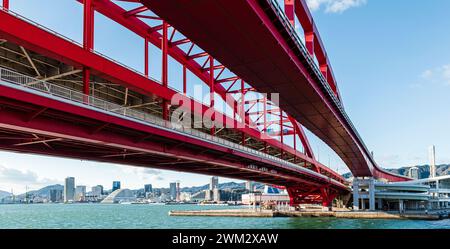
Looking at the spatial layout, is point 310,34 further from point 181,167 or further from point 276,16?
point 181,167

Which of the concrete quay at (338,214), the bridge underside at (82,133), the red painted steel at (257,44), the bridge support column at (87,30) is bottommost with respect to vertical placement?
the concrete quay at (338,214)

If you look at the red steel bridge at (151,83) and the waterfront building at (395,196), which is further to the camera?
the waterfront building at (395,196)

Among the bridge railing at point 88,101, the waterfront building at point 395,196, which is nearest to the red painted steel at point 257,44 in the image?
the bridge railing at point 88,101

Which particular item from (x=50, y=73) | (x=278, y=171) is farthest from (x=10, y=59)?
(x=278, y=171)

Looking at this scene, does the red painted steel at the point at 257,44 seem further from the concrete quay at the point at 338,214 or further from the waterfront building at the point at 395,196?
the waterfront building at the point at 395,196

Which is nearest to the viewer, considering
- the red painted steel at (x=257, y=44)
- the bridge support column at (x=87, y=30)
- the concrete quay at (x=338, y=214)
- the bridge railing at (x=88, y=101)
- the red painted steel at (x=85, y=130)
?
the red painted steel at (x=257, y=44)

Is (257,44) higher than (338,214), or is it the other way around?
(257,44)

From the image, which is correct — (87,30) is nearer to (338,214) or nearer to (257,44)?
(257,44)

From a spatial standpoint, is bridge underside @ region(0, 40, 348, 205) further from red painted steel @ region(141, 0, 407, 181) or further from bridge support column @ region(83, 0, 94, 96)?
red painted steel @ region(141, 0, 407, 181)

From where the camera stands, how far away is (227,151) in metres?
30.8

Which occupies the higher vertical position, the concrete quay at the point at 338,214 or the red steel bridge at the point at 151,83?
the red steel bridge at the point at 151,83

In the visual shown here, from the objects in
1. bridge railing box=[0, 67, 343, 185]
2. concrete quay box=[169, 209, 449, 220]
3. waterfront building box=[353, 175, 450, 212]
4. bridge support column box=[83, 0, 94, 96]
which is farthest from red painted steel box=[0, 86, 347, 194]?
waterfront building box=[353, 175, 450, 212]

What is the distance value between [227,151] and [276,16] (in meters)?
16.8

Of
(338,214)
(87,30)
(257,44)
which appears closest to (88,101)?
(87,30)
